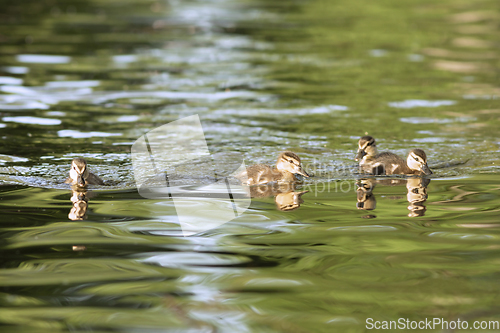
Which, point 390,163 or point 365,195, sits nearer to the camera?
point 365,195

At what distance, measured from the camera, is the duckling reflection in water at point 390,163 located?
663cm

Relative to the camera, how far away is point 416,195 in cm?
599

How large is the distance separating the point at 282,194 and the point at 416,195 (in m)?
1.19

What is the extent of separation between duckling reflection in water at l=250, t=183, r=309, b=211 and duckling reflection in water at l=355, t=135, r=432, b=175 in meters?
0.88

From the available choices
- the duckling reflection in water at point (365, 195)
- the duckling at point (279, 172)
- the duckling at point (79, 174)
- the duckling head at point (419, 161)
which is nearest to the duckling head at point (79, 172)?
the duckling at point (79, 174)

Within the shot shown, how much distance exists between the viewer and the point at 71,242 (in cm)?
473

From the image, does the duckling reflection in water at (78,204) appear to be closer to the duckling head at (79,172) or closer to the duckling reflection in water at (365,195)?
the duckling head at (79,172)

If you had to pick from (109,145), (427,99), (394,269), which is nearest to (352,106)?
(427,99)

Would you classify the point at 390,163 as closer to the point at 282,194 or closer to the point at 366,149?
the point at 366,149

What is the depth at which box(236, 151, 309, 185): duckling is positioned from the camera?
21.5 ft

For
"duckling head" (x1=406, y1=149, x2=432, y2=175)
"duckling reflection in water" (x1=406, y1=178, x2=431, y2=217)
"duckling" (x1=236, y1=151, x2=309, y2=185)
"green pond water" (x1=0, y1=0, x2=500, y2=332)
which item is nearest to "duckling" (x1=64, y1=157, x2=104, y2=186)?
"green pond water" (x1=0, y1=0, x2=500, y2=332)

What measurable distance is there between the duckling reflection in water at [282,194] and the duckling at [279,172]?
0.28 feet

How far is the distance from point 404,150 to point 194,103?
358 cm

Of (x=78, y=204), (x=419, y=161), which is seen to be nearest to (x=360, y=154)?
(x=419, y=161)
